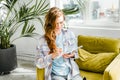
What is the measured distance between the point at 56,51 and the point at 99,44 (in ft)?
2.26

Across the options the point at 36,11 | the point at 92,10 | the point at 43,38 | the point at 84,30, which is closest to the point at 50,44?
the point at 43,38

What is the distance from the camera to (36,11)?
10.4 ft

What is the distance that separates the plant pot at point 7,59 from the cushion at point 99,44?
126 centimetres

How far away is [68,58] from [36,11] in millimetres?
1171

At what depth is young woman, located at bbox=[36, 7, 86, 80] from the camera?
7.20 feet

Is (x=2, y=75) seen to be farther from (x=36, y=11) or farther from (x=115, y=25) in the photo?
(x=115, y=25)

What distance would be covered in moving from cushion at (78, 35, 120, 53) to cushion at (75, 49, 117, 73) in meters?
0.07

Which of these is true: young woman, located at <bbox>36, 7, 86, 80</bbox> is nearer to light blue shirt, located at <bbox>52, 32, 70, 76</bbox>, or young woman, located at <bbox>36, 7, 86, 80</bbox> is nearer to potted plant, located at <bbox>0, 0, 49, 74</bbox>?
light blue shirt, located at <bbox>52, 32, 70, 76</bbox>

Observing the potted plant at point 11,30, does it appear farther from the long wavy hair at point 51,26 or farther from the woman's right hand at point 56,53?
the woman's right hand at point 56,53

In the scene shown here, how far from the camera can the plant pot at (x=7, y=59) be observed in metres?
3.38

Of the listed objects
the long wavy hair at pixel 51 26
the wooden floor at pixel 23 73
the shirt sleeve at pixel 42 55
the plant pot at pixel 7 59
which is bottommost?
the wooden floor at pixel 23 73

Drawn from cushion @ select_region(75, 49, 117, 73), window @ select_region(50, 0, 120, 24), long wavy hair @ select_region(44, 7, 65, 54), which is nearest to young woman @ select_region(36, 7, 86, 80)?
long wavy hair @ select_region(44, 7, 65, 54)

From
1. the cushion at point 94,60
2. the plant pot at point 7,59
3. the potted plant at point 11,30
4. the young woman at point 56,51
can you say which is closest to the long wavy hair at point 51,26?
the young woman at point 56,51

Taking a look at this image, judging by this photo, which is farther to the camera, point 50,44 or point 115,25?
point 115,25
